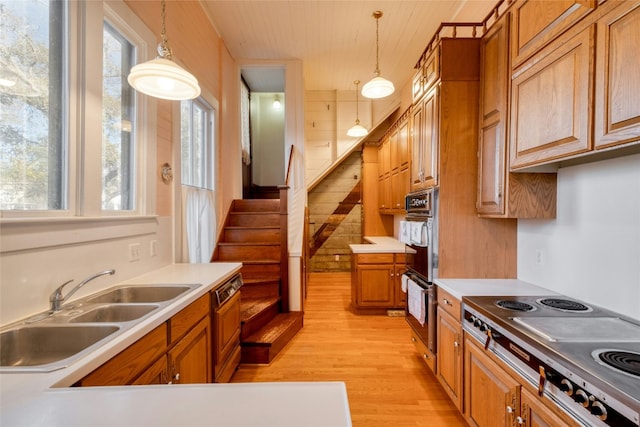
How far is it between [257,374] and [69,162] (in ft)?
6.73

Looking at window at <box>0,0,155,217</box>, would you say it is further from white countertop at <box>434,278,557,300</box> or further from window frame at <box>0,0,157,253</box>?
white countertop at <box>434,278,557,300</box>

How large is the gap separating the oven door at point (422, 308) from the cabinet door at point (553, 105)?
1.13m

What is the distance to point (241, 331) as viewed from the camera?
260 centimetres

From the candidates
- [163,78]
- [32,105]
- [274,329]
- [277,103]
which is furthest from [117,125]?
[277,103]

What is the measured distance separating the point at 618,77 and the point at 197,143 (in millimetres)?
3586

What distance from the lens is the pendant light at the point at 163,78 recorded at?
56.8 inches

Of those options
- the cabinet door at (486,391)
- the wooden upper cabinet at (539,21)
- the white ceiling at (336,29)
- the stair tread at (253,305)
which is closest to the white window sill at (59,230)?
the stair tread at (253,305)

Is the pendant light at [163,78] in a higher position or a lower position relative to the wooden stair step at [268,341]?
higher

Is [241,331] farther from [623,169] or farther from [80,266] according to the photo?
[623,169]

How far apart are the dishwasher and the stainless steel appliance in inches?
63.1

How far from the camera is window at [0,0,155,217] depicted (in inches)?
50.6

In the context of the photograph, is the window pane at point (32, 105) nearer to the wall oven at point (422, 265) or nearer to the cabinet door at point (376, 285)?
the wall oven at point (422, 265)

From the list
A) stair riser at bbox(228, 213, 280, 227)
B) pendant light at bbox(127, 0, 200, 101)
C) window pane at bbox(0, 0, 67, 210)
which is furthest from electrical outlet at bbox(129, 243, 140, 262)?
stair riser at bbox(228, 213, 280, 227)

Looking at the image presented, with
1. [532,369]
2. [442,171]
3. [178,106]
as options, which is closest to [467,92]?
[442,171]
